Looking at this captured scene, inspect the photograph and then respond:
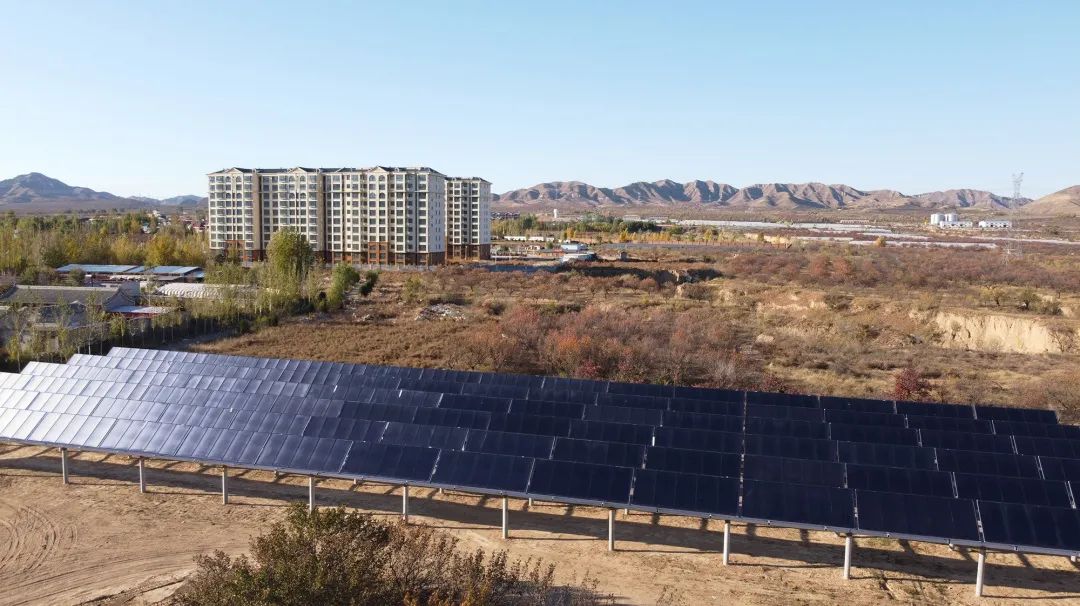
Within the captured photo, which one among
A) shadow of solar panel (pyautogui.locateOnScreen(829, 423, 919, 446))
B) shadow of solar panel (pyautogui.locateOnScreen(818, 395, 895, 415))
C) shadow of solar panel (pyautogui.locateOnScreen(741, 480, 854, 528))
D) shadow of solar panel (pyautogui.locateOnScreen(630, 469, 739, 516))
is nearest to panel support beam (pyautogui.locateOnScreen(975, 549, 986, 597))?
shadow of solar panel (pyautogui.locateOnScreen(741, 480, 854, 528))

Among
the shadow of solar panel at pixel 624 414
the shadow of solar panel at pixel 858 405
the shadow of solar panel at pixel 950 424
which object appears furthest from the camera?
the shadow of solar panel at pixel 858 405

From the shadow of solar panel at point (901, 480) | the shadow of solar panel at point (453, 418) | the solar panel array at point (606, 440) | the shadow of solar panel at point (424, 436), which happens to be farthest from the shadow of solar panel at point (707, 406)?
the shadow of solar panel at point (424, 436)

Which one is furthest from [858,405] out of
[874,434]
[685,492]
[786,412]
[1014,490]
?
[685,492]

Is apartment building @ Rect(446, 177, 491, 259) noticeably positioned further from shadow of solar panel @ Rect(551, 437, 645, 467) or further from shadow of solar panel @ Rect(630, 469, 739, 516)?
shadow of solar panel @ Rect(630, 469, 739, 516)

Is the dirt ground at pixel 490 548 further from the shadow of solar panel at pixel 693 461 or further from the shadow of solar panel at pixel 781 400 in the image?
the shadow of solar panel at pixel 781 400

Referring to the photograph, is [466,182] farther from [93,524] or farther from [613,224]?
[93,524]
